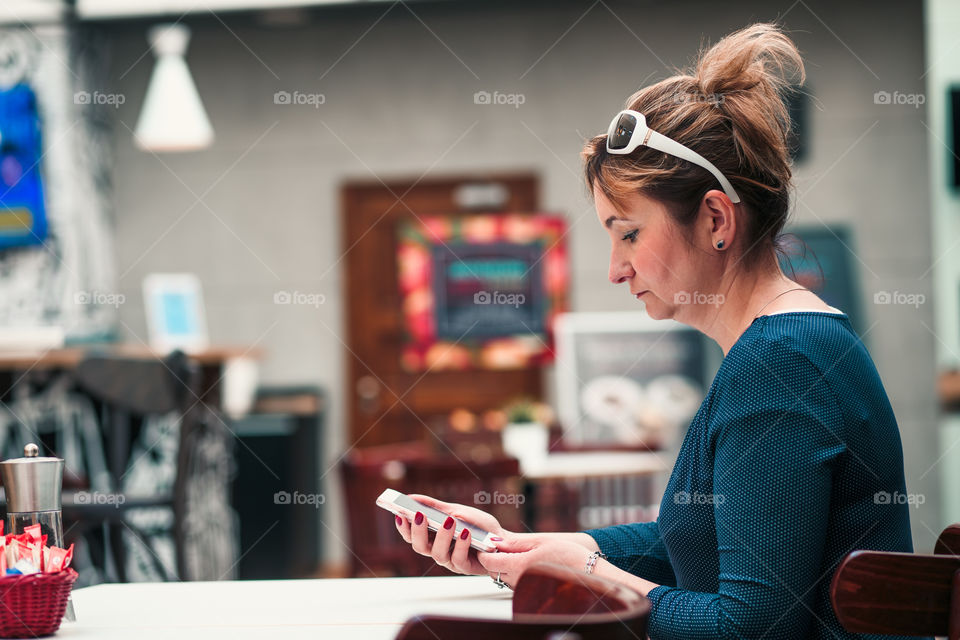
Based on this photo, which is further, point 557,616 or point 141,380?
point 141,380

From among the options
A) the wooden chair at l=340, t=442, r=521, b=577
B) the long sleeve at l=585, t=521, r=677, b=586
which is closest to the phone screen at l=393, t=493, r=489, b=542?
the long sleeve at l=585, t=521, r=677, b=586

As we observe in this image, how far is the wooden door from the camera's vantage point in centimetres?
557

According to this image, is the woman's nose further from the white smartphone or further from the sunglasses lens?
the white smartphone

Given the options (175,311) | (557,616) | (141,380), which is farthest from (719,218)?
(175,311)

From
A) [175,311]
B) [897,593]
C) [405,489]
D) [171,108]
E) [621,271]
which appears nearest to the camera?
[897,593]

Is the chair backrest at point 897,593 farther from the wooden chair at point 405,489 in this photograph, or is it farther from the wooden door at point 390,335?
the wooden door at point 390,335

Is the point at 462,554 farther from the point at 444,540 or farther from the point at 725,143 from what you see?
the point at 725,143

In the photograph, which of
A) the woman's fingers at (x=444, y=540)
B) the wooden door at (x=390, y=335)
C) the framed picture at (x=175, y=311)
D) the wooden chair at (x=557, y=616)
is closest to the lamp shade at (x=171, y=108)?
the framed picture at (x=175, y=311)

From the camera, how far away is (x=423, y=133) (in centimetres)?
557

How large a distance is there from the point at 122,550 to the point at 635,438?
2.85m

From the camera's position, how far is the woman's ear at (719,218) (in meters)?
1.17

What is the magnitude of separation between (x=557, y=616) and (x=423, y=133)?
4.97m

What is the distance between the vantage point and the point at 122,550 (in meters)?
2.83

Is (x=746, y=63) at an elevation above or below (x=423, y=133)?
below
